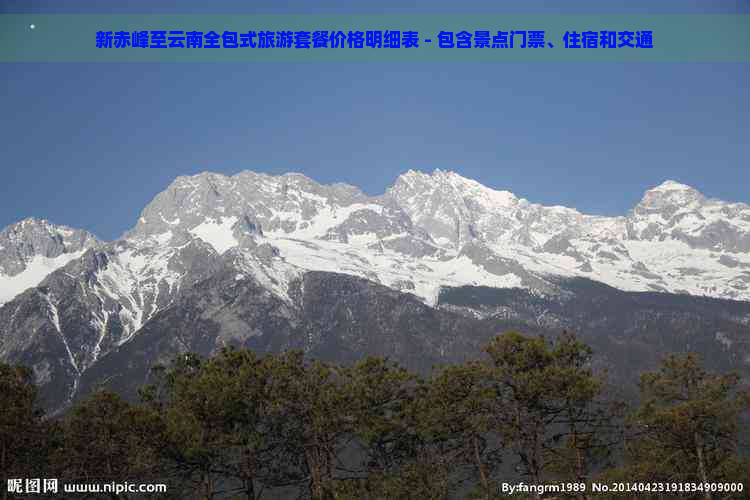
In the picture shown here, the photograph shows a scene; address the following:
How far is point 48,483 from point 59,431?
19.0ft

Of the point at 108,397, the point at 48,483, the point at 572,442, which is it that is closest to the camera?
the point at 48,483

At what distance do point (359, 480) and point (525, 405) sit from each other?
39.9 ft

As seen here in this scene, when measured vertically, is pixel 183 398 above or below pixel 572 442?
above

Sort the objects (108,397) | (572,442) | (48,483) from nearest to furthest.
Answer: (48,483) → (572,442) → (108,397)

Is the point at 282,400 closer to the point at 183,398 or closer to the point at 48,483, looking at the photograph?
the point at 183,398

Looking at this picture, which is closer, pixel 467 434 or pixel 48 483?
pixel 48 483

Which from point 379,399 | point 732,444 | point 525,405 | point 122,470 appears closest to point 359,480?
point 379,399

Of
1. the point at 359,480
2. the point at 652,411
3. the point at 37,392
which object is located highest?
the point at 37,392

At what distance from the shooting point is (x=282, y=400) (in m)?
51.2

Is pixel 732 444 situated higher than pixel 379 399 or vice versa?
pixel 379 399

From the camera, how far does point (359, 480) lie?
5166 centimetres

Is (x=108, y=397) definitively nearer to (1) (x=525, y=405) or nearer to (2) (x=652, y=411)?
(1) (x=525, y=405)

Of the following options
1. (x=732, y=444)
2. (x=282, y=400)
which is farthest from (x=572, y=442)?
(x=282, y=400)

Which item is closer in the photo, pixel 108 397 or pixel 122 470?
pixel 122 470
